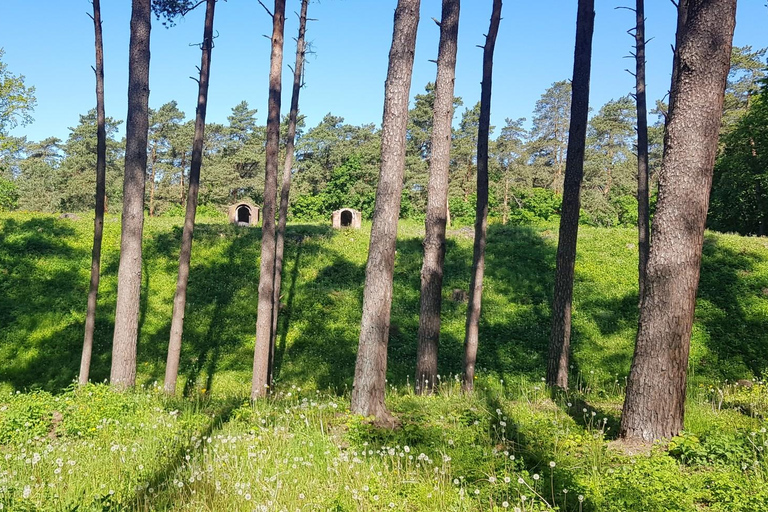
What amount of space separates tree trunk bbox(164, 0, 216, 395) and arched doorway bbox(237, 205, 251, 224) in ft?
55.8

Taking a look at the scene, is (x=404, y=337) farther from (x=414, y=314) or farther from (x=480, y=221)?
(x=480, y=221)

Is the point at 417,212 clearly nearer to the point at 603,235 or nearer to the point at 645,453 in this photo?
the point at 603,235

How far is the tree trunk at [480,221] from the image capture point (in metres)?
10.9

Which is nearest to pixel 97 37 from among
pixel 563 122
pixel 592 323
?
pixel 592 323

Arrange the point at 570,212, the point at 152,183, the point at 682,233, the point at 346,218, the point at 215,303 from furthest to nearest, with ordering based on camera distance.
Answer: the point at 152,183 < the point at 346,218 < the point at 215,303 < the point at 570,212 < the point at 682,233

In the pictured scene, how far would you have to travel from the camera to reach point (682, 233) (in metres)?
5.78

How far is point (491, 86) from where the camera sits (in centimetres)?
1130

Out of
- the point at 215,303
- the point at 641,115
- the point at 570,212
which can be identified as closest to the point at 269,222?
the point at 570,212

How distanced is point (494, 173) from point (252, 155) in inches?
996

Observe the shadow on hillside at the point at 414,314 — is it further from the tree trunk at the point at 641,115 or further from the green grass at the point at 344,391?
the tree trunk at the point at 641,115

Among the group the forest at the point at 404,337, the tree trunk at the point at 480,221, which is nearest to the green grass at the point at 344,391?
the forest at the point at 404,337

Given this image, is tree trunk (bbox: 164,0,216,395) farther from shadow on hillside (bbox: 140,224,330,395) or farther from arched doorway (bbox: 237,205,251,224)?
arched doorway (bbox: 237,205,251,224)

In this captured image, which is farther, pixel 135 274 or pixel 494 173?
pixel 494 173

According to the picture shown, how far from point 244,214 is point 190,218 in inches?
716
